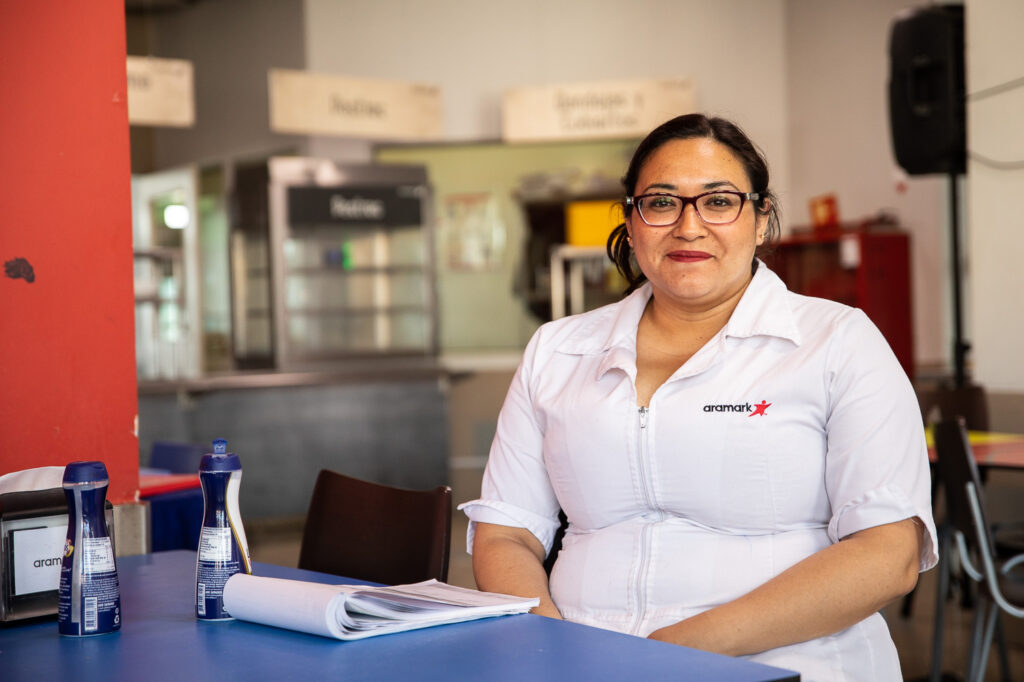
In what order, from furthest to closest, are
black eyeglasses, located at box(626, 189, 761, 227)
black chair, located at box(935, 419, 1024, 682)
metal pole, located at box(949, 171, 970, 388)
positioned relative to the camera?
metal pole, located at box(949, 171, 970, 388), black chair, located at box(935, 419, 1024, 682), black eyeglasses, located at box(626, 189, 761, 227)

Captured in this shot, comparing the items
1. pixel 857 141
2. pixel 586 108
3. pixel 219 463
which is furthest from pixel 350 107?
pixel 219 463

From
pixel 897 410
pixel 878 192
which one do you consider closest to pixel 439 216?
pixel 878 192

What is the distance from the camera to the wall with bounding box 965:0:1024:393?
4629mm

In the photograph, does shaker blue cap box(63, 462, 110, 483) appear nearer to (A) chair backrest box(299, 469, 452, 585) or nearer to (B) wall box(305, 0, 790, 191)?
(A) chair backrest box(299, 469, 452, 585)

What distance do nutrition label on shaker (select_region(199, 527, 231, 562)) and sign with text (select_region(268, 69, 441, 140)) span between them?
544 centimetres

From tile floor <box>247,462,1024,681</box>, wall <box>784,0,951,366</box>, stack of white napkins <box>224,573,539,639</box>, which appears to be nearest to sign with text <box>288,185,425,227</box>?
tile floor <box>247,462,1024,681</box>

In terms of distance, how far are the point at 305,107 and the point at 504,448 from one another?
521cm

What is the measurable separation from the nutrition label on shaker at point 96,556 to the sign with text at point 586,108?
6039 mm

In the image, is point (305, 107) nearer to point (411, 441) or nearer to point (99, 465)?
point (411, 441)

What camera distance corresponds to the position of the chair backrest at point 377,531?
185cm

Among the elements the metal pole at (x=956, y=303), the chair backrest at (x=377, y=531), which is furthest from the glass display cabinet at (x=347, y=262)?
the chair backrest at (x=377, y=531)

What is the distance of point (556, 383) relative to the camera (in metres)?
1.89

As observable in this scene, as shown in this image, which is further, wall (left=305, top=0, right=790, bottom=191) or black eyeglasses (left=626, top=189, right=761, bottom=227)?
wall (left=305, top=0, right=790, bottom=191)

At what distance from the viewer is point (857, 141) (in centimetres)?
809
